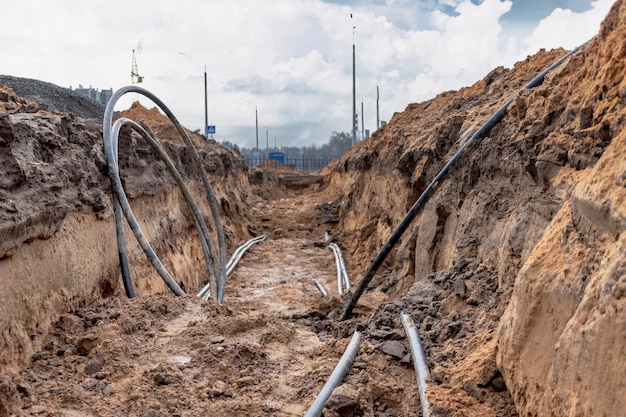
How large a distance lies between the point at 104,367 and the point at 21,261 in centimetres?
A: 112

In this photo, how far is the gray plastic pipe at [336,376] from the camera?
2.97 meters

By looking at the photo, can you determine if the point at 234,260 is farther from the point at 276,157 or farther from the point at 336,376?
the point at 276,157

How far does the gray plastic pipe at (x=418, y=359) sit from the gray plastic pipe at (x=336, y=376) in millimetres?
435

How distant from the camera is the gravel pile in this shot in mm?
Result: 12828

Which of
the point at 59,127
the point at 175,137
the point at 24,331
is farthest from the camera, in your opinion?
the point at 175,137

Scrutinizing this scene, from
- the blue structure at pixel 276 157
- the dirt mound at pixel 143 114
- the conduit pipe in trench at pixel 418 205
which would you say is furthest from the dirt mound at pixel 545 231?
the blue structure at pixel 276 157

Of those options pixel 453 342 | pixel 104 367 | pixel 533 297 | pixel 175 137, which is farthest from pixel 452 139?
pixel 175 137

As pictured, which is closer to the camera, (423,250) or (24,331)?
(24,331)

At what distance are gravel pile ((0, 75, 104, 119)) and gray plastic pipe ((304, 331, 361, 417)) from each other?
11.6 meters

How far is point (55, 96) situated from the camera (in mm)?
13781

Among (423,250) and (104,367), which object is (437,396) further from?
(423,250)

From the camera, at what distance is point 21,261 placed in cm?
381

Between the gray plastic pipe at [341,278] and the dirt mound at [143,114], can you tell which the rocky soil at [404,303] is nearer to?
the gray plastic pipe at [341,278]

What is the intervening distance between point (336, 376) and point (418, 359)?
677 mm
